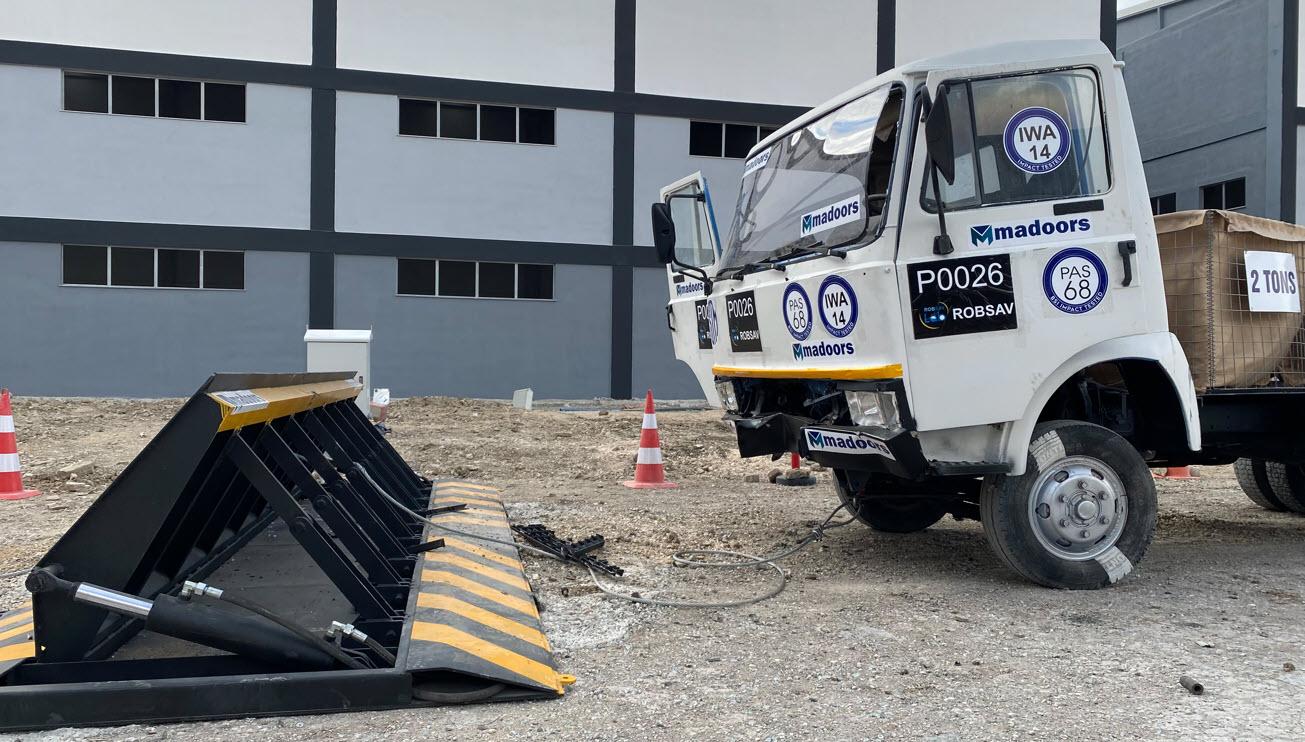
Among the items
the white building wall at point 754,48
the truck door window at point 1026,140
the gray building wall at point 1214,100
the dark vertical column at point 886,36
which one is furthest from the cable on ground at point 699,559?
the gray building wall at point 1214,100

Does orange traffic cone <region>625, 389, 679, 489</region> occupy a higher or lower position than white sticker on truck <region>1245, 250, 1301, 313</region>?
lower

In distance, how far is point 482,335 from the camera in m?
20.4

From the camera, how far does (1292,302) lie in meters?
5.71

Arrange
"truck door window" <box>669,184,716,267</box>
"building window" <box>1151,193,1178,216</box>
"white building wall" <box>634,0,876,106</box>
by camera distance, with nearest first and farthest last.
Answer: "truck door window" <box>669,184,716,267</box>
"white building wall" <box>634,0,876,106</box>
"building window" <box>1151,193,1178,216</box>

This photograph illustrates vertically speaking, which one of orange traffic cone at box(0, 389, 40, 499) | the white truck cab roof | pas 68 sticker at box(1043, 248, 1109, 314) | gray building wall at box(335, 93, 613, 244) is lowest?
orange traffic cone at box(0, 389, 40, 499)

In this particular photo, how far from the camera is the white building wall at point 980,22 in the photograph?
72.5 feet

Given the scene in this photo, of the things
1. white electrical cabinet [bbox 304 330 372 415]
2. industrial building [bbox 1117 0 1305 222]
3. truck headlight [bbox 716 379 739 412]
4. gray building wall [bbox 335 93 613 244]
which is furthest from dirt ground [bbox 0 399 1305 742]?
industrial building [bbox 1117 0 1305 222]

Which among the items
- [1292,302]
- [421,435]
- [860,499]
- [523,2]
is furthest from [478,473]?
[523,2]

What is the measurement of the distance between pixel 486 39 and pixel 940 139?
56.7 feet

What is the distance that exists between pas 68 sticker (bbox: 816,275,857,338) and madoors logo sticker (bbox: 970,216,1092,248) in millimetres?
653

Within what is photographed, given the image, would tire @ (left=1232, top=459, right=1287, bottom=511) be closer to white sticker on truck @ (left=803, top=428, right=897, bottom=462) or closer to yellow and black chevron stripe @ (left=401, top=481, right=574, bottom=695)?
white sticker on truck @ (left=803, top=428, right=897, bottom=462)

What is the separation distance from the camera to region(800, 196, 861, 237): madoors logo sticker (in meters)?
5.01

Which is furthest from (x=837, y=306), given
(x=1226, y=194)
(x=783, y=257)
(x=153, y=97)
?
(x=1226, y=194)

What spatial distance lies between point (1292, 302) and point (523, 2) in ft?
57.5
